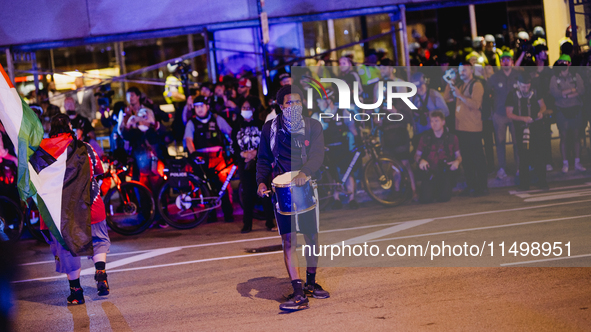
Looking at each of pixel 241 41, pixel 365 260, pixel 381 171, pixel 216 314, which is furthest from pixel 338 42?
pixel 216 314

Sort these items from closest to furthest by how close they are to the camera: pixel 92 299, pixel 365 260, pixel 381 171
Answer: pixel 92 299 → pixel 365 260 → pixel 381 171

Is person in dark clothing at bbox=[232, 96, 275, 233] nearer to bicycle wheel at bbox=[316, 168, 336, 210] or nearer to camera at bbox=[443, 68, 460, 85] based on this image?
bicycle wheel at bbox=[316, 168, 336, 210]

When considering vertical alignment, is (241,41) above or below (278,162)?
above

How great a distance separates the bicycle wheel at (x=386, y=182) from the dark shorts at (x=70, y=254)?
5026mm

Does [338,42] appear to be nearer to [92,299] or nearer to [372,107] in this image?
[372,107]

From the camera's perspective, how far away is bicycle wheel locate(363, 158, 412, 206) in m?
10.7

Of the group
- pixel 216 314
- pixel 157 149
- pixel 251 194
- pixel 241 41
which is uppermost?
pixel 241 41

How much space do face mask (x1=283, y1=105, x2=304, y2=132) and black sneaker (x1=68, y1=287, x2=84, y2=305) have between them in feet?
9.90

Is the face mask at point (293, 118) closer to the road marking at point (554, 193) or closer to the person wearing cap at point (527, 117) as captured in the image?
the road marking at point (554, 193)

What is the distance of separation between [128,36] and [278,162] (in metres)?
9.03

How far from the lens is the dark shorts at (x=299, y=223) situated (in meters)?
5.99

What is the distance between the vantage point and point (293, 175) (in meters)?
5.97

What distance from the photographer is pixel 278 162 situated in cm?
622

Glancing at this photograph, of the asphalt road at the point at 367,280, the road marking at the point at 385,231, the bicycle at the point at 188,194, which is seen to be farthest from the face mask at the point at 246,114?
the road marking at the point at 385,231
